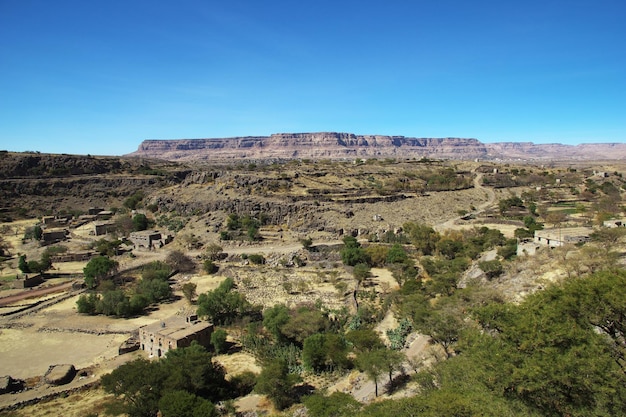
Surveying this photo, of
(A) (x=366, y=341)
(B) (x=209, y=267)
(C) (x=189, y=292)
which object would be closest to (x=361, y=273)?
(A) (x=366, y=341)

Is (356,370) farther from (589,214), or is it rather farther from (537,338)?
(589,214)

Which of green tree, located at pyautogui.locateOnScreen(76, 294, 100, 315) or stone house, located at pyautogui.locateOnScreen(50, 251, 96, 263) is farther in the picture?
Answer: stone house, located at pyautogui.locateOnScreen(50, 251, 96, 263)

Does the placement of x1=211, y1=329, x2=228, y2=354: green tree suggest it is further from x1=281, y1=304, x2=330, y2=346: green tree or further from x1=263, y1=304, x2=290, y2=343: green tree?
x1=281, y1=304, x2=330, y2=346: green tree

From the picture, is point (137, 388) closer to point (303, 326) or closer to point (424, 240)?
point (303, 326)

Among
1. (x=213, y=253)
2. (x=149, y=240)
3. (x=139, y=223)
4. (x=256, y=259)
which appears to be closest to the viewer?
(x=256, y=259)

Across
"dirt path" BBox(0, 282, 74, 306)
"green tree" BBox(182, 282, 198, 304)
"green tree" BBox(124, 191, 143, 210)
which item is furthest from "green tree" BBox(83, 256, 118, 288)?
"green tree" BBox(124, 191, 143, 210)

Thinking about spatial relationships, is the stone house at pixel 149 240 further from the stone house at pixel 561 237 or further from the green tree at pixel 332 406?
the stone house at pixel 561 237

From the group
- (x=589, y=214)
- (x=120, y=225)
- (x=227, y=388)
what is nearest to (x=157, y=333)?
(x=227, y=388)
